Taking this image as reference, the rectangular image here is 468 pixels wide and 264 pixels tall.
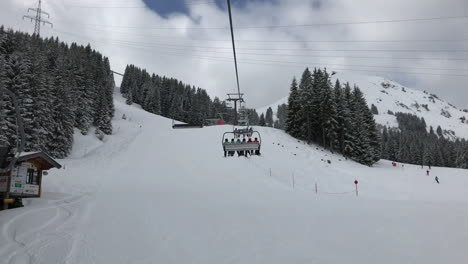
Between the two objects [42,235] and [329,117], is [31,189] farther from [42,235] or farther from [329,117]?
[329,117]

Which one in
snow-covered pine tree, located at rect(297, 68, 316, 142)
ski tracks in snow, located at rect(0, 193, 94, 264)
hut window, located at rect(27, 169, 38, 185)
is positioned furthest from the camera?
snow-covered pine tree, located at rect(297, 68, 316, 142)

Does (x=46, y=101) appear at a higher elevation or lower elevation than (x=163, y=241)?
higher

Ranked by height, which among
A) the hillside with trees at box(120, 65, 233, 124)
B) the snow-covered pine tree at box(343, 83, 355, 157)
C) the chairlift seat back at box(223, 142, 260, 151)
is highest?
the hillside with trees at box(120, 65, 233, 124)

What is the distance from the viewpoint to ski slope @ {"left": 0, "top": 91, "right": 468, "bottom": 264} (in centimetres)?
988

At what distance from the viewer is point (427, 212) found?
1609 centimetres

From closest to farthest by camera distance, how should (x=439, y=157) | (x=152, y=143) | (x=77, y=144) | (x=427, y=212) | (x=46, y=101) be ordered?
(x=427, y=212) < (x=46, y=101) < (x=77, y=144) < (x=152, y=143) < (x=439, y=157)

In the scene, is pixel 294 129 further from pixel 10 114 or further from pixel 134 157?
pixel 10 114

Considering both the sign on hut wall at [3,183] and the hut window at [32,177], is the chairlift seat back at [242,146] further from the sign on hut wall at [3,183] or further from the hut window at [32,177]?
the sign on hut wall at [3,183]

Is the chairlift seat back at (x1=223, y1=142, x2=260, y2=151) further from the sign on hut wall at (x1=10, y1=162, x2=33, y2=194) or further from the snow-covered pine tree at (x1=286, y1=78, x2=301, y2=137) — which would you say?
the snow-covered pine tree at (x1=286, y1=78, x2=301, y2=137)

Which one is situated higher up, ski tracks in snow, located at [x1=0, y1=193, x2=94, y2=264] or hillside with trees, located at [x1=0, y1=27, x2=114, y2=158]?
hillside with trees, located at [x1=0, y1=27, x2=114, y2=158]

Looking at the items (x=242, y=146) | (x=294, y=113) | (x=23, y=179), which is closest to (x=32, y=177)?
(x=23, y=179)

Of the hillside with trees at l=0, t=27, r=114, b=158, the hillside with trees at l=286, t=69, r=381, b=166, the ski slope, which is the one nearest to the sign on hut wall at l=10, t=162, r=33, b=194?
the ski slope

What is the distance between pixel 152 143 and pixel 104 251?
41.2 m

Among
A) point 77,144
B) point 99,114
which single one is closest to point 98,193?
point 77,144
